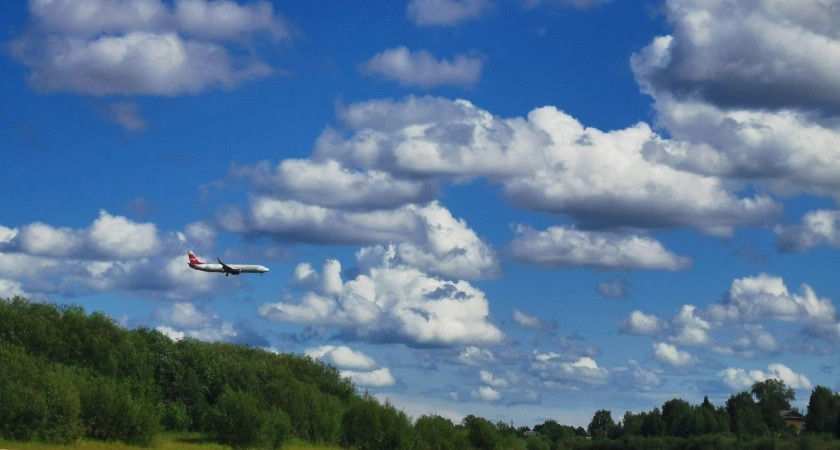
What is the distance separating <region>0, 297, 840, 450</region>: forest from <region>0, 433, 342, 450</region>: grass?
0.70m

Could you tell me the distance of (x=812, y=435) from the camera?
191 metres

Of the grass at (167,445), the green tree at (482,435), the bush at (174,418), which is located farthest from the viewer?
the green tree at (482,435)

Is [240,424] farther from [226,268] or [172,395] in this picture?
[226,268]

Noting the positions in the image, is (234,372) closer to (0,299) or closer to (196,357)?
(196,357)

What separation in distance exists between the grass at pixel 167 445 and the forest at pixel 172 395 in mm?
698

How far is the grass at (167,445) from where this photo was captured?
2613 inches

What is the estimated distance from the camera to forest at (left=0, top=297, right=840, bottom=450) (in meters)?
70.5

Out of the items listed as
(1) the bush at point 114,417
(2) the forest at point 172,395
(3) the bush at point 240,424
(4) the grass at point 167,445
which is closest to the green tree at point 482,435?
(2) the forest at point 172,395

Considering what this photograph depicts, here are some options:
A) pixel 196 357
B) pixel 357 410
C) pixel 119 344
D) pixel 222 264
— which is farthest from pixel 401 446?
pixel 222 264

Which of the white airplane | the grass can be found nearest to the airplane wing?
the white airplane

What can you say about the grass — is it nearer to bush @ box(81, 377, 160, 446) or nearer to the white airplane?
bush @ box(81, 377, 160, 446)

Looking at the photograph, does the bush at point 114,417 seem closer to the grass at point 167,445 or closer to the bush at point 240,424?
the grass at point 167,445

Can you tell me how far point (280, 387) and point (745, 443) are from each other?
374ft

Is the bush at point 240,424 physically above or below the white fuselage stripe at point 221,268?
below
